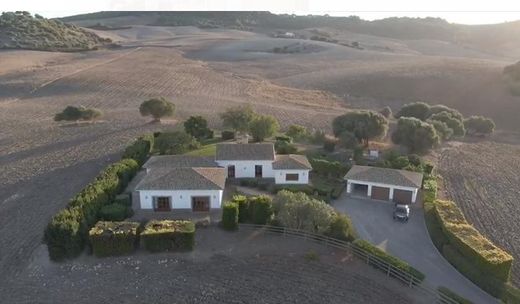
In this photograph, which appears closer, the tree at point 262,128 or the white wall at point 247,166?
the white wall at point 247,166

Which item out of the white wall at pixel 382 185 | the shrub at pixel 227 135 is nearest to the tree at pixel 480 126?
the white wall at pixel 382 185

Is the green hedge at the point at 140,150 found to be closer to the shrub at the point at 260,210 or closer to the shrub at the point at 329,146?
the shrub at the point at 260,210

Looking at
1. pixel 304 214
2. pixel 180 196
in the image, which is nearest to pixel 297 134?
pixel 180 196

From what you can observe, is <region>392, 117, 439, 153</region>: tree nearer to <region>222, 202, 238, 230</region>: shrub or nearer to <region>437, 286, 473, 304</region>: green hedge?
<region>222, 202, 238, 230</region>: shrub

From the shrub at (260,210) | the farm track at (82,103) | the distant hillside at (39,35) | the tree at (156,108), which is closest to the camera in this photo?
the shrub at (260,210)

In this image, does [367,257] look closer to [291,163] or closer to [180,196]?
[291,163]

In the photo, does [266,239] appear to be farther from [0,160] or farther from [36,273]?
[0,160]

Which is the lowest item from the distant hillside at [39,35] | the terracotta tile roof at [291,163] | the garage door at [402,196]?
the garage door at [402,196]

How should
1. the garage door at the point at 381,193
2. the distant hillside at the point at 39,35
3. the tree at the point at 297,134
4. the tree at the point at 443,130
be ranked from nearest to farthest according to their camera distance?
the garage door at the point at 381,193 < the tree at the point at 297,134 < the tree at the point at 443,130 < the distant hillside at the point at 39,35
